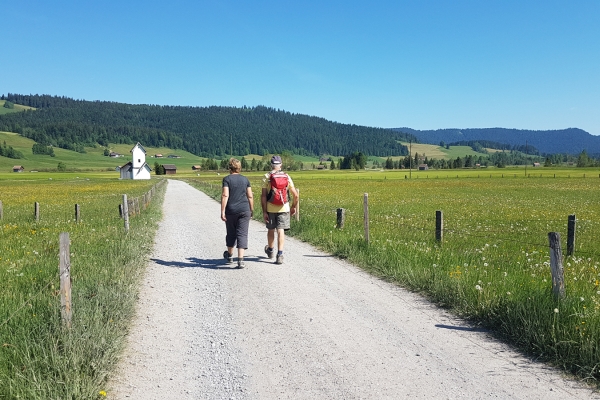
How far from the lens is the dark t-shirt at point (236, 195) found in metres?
9.80

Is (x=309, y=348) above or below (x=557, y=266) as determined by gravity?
below

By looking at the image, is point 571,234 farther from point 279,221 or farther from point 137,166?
point 137,166

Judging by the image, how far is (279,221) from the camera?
1021 cm

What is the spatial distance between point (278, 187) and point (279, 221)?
785mm

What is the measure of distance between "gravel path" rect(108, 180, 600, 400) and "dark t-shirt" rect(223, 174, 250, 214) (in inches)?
61.9

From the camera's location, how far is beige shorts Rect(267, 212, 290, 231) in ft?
33.4

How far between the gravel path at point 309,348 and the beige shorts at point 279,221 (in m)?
1.56

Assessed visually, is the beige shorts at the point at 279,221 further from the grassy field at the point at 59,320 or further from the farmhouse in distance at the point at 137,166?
the farmhouse in distance at the point at 137,166

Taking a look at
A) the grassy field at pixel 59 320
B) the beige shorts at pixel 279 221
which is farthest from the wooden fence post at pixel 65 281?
the beige shorts at pixel 279 221

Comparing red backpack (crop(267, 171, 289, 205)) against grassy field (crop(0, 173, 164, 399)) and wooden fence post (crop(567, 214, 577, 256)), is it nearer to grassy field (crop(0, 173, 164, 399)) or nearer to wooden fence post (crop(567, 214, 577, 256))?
grassy field (crop(0, 173, 164, 399))

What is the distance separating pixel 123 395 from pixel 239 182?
6.05 m

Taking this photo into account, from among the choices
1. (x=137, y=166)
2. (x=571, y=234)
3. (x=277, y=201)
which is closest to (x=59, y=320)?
(x=277, y=201)

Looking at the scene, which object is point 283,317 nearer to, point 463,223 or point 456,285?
point 456,285

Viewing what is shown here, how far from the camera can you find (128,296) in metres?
6.88
